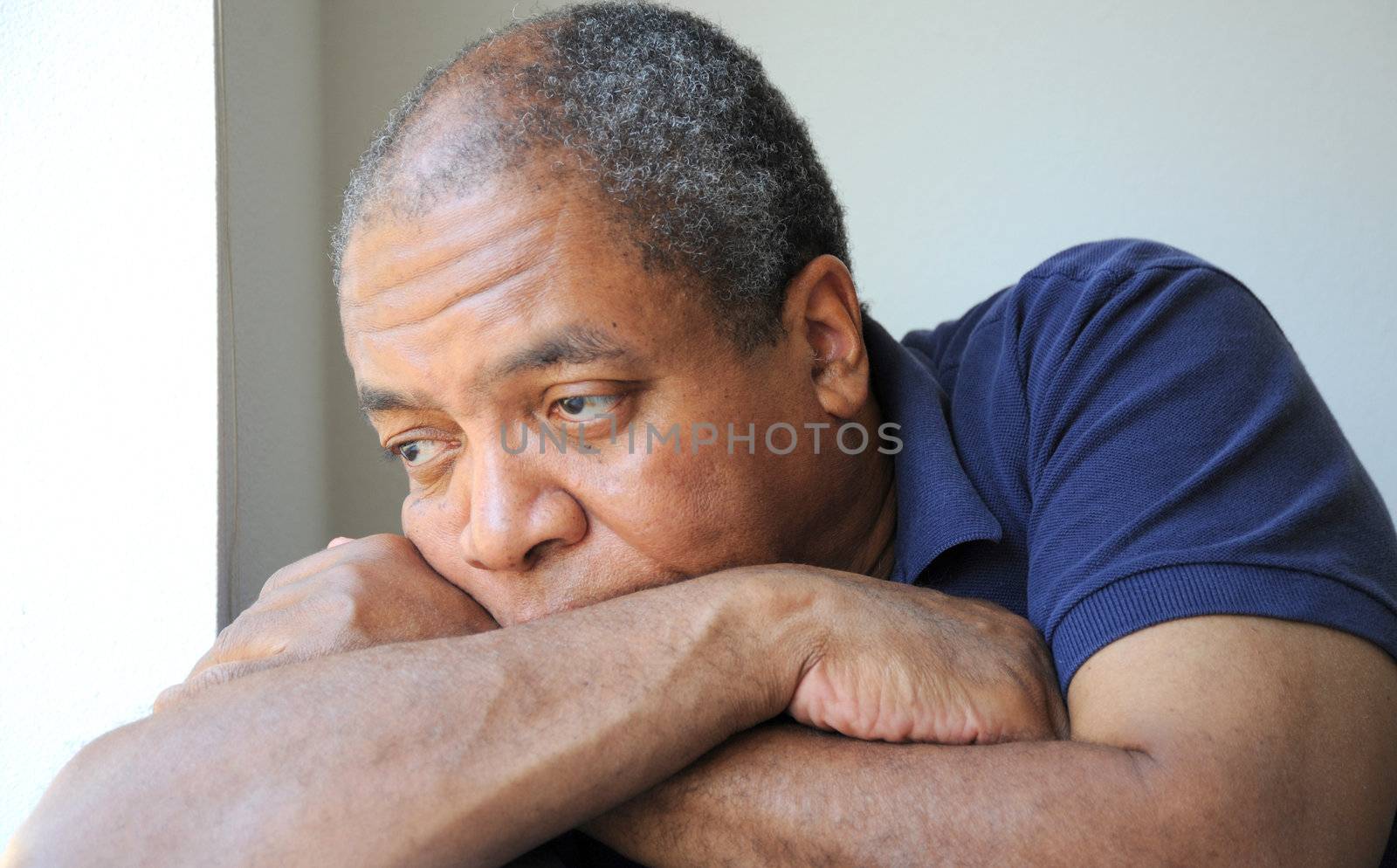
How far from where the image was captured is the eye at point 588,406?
4.15ft

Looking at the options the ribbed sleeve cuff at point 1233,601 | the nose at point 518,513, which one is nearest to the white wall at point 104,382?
the nose at point 518,513

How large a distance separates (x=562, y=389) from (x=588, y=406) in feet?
0.12

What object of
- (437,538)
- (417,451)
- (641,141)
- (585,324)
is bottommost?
(437,538)

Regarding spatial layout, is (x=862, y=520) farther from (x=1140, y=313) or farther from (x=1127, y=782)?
(x=1127, y=782)

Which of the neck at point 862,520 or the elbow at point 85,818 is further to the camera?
the neck at point 862,520

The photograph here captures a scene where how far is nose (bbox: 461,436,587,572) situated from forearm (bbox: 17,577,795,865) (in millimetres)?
230

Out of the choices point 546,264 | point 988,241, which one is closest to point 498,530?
point 546,264

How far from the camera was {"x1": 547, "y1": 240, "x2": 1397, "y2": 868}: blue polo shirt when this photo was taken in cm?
103

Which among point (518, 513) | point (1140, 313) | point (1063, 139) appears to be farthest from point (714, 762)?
point (1063, 139)

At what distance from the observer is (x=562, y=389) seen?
49.4 inches

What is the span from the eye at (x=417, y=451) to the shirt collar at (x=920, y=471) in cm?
64

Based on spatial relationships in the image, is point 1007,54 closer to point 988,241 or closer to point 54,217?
point 988,241

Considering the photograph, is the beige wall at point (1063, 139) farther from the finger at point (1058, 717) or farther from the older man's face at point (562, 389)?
the finger at point (1058, 717)

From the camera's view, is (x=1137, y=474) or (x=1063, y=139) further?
(x=1063, y=139)
